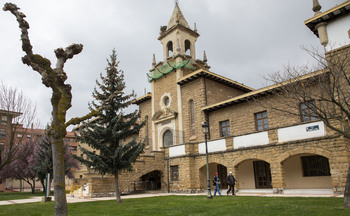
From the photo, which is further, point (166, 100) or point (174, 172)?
point (166, 100)

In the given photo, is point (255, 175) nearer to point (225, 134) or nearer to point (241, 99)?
point (225, 134)

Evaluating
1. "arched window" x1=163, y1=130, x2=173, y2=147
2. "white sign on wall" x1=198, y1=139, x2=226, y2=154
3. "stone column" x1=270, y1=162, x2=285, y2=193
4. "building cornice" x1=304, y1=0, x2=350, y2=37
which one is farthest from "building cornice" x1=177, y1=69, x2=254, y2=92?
"stone column" x1=270, y1=162, x2=285, y2=193

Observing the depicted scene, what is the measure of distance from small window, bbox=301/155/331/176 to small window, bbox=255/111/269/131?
347 cm

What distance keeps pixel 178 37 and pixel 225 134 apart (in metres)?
11.7

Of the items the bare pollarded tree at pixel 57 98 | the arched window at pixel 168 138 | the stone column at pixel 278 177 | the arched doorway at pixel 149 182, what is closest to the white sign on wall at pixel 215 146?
the stone column at pixel 278 177

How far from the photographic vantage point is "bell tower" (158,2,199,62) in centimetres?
2794

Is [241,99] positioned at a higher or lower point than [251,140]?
higher

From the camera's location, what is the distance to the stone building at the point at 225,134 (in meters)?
15.4

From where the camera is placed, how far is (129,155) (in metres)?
16.1

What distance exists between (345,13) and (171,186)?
658 inches

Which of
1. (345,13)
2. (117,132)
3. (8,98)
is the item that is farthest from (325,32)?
(8,98)

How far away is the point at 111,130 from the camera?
614 inches

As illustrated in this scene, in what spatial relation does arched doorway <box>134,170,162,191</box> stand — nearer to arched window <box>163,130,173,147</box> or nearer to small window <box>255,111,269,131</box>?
arched window <box>163,130,173,147</box>

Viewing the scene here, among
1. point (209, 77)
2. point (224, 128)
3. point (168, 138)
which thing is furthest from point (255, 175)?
point (168, 138)
